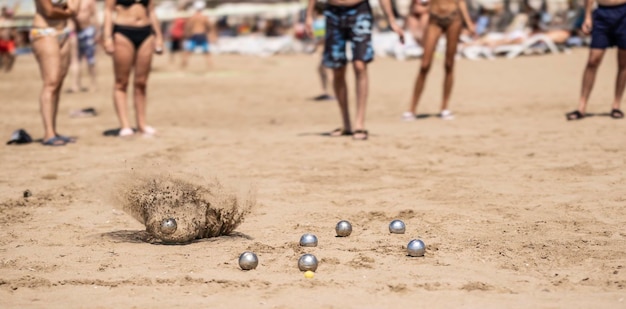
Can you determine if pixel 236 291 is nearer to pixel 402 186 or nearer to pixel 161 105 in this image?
pixel 402 186

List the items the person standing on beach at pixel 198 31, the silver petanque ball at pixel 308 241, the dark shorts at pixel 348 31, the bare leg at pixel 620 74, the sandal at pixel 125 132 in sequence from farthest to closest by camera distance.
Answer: the person standing on beach at pixel 198 31 < the bare leg at pixel 620 74 < the sandal at pixel 125 132 < the dark shorts at pixel 348 31 < the silver petanque ball at pixel 308 241

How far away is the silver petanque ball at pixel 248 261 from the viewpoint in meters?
4.93

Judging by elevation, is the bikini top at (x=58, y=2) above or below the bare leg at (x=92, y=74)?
above

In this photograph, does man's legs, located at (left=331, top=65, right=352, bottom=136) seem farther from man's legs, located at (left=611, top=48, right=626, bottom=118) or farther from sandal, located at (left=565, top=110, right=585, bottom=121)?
man's legs, located at (left=611, top=48, right=626, bottom=118)

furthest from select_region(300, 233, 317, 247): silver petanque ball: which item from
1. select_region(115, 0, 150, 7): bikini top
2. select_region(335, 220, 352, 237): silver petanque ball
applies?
select_region(115, 0, 150, 7): bikini top

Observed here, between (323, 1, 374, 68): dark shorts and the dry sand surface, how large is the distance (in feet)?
2.82

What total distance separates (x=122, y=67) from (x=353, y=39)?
2.38m

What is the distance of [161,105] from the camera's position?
15.2 m

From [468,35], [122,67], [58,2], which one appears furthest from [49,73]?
[468,35]

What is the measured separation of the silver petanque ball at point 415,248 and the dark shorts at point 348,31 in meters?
4.68

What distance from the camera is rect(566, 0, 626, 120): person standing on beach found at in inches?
410

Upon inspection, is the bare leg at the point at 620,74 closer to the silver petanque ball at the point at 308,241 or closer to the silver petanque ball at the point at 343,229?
the silver petanque ball at the point at 343,229

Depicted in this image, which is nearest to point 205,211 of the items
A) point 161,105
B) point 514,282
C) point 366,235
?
point 366,235

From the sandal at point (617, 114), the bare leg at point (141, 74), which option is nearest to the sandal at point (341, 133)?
the bare leg at point (141, 74)
